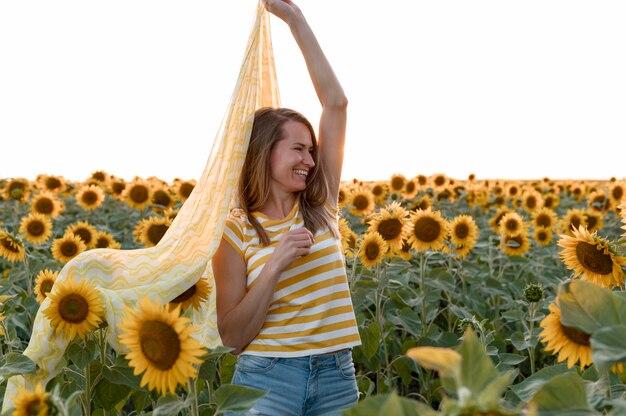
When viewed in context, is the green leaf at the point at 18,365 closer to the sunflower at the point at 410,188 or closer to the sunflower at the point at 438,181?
the sunflower at the point at 410,188

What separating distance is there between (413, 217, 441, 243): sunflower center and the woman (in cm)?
175

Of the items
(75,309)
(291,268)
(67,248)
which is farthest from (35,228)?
(75,309)

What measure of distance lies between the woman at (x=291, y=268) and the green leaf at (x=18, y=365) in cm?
74

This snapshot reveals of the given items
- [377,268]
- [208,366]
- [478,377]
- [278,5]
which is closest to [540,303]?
[377,268]

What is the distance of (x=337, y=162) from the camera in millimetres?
3494

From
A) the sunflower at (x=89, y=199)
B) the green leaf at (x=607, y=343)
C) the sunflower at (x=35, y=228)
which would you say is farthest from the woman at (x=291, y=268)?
the sunflower at (x=89, y=199)

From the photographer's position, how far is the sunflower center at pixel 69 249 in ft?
19.1

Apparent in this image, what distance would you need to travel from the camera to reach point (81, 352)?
254 centimetres

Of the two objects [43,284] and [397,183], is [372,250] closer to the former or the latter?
[43,284]

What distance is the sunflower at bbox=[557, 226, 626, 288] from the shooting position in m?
2.78

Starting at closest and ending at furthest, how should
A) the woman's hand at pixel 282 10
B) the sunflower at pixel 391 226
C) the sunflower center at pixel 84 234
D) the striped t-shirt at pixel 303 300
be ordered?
the striped t-shirt at pixel 303 300
the woman's hand at pixel 282 10
the sunflower at pixel 391 226
the sunflower center at pixel 84 234

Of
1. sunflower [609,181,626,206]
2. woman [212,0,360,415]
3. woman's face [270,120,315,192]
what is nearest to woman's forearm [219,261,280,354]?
woman [212,0,360,415]

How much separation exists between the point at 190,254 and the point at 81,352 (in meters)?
0.62

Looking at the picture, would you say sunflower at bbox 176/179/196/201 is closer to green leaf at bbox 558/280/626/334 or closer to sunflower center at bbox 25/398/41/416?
sunflower center at bbox 25/398/41/416
